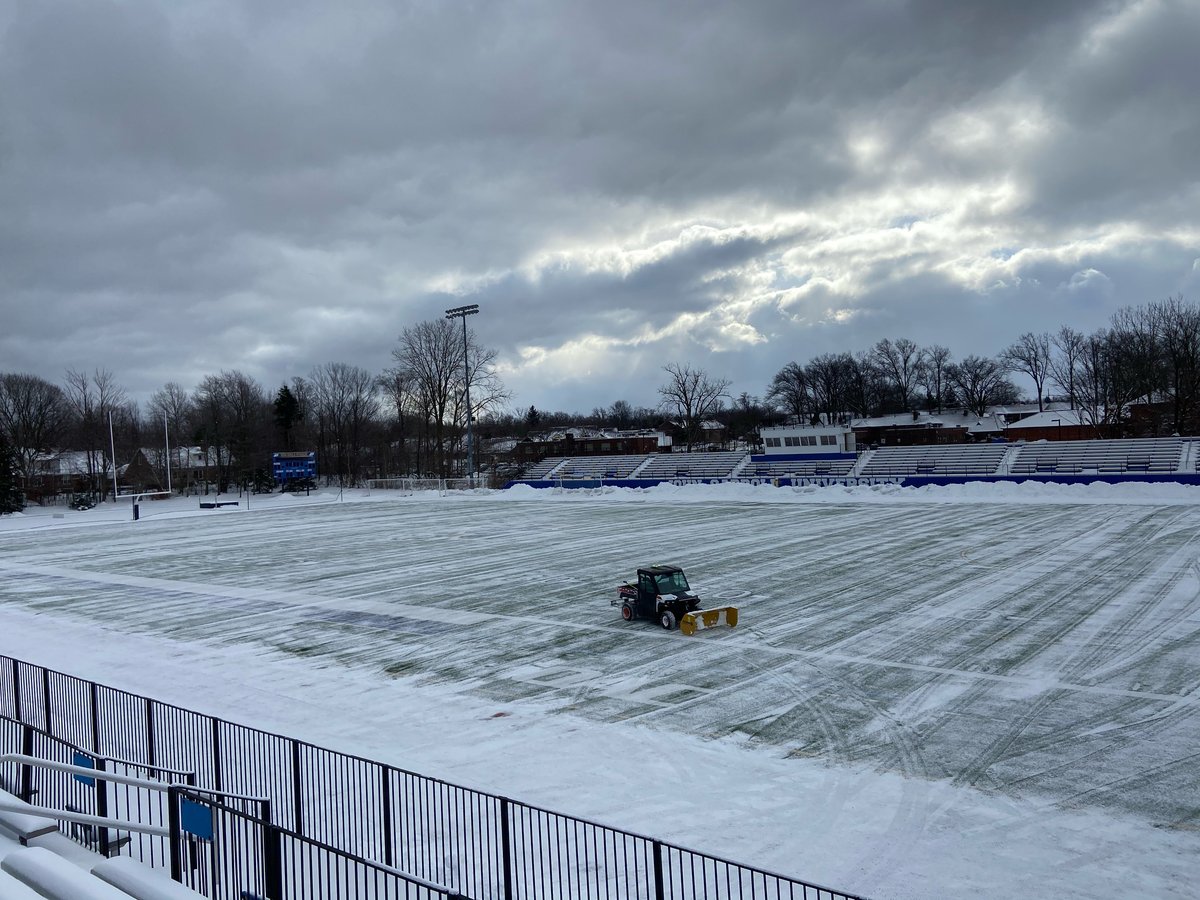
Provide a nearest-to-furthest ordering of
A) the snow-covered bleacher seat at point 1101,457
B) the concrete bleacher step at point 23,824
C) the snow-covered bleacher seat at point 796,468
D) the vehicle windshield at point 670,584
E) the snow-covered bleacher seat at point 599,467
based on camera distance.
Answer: the concrete bleacher step at point 23,824, the vehicle windshield at point 670,584, the snow-covered bleacher seat at point 1101,457, the snow-covered bleacher seat at point 796,468, the snow-covered bleacher seat at point 599,467

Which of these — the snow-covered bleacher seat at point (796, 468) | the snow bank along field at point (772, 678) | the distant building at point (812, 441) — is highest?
the distant building at point (812, 441)

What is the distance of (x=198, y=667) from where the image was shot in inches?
676

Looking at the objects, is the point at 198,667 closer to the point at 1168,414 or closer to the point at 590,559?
the point at 590,559

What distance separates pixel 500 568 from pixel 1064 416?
85024 millimetres

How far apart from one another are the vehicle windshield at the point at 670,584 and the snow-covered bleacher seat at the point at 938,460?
45.6m

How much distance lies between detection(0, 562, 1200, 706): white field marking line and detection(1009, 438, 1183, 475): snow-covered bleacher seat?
45.5m

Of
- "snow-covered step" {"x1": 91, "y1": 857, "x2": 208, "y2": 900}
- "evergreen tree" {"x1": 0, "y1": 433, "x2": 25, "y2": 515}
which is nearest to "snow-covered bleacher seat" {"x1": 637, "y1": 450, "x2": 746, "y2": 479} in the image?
"evergreen tree" {"x1": 0, "y1": 433, "x2": 25, "y2": 515}

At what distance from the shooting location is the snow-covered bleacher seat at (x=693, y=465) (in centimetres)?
7225

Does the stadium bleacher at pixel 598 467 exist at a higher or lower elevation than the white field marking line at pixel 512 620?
higher

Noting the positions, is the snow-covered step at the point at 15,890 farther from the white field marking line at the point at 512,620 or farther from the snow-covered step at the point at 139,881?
the white field marking line at the point at 512,620

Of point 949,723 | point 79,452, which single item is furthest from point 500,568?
point 79,452

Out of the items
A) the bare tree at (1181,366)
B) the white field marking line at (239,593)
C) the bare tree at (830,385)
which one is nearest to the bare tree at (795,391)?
the bare tree at (830,385)

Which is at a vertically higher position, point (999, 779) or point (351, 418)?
point (351, 418)

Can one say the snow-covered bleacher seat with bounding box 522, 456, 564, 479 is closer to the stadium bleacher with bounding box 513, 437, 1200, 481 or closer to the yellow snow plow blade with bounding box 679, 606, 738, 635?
the stadium bleacher with bounding box 513, 437, 1200, 481
